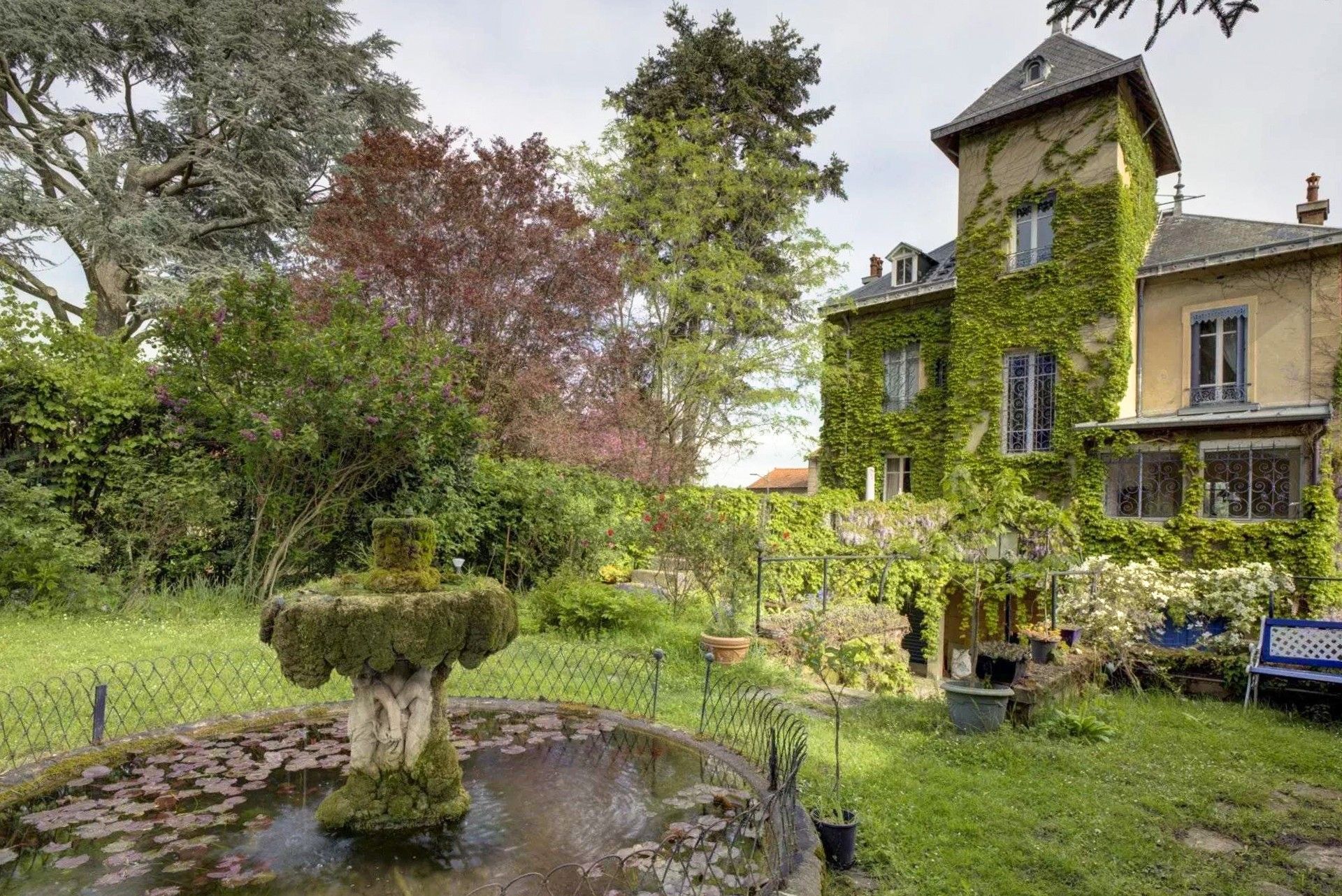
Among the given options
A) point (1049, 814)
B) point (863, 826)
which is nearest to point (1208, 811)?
point (1049, 814)

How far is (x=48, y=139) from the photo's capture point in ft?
55.2

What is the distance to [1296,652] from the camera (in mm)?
7492

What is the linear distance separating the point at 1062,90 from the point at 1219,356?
7132mm

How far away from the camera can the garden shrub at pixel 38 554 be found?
26.7ft

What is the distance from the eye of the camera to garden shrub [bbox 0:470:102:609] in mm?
8141

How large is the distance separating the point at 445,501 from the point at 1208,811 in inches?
382

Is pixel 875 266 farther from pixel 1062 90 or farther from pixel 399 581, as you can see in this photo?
pixel 399 581

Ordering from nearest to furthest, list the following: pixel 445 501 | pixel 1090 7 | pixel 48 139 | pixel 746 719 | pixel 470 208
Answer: pixel 1090 7 < pixel 746 719 < pixel 445 501 < pixel 470 208 < pixel 48 139

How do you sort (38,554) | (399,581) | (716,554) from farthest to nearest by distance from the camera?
(716,554) → (38,554) → (399,581)

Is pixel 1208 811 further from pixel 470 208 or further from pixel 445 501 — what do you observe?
pixel 470 208

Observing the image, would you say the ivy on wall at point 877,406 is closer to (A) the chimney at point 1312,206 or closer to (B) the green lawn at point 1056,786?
(A) the chimney at point 1312,206

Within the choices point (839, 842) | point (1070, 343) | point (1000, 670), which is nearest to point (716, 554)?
point (1000, 670)

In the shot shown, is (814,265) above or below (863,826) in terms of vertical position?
above

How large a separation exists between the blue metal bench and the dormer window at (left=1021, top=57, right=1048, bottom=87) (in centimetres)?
1531
